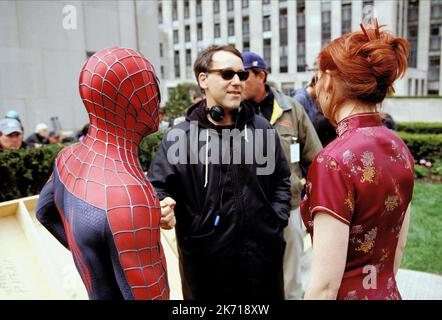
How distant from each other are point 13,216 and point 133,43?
20.1 ft

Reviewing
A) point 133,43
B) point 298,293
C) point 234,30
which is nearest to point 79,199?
point 298,293

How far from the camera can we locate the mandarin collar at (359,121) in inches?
61.2

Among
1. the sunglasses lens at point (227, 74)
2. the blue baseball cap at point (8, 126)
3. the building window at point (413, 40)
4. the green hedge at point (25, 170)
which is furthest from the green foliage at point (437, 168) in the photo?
the building window at point (413, 40)

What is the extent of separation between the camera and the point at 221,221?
96.7 inches

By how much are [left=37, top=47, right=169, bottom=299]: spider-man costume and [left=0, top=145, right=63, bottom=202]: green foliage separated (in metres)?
3.42

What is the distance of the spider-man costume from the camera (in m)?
1.25

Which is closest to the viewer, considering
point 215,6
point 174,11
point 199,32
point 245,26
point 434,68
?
point 434,68

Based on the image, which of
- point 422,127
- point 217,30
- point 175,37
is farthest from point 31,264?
point 175,37

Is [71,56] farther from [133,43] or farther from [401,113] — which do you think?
[401,113]

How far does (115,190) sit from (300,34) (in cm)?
3384

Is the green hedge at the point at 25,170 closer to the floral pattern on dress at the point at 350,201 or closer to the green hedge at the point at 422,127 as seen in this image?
the floral pattern on dress at the point at 350,201

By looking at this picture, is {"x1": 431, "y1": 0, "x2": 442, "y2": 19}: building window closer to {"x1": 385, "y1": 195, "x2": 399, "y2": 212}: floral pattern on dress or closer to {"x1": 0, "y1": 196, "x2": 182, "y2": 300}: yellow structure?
{"x1": 0, "y1": 196, "x2": 182, "y2": 300}: yellow structure

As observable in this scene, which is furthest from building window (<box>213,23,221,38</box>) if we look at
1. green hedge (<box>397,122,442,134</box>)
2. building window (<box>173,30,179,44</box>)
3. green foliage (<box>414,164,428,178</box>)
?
green foliage (<box>414,164,428,178</box>)

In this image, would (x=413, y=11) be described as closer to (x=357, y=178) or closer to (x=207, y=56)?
(x=207, y=56)
